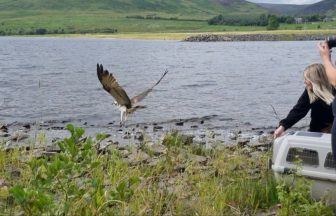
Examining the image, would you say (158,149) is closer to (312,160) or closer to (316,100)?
(316,100)

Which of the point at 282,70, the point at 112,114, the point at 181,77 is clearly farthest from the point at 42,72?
the point at 112,114

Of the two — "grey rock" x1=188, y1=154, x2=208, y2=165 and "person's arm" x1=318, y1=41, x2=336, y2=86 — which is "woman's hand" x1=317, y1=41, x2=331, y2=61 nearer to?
"person's arm" x1=318, y1=41, x2=336, y2=86

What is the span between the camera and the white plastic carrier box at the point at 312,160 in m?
6.68

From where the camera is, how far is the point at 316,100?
8.10 metres

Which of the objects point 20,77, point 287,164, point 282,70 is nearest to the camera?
point 287,164

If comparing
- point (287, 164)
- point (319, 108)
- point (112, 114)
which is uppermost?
point (319, 108)

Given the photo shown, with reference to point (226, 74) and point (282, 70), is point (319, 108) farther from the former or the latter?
point (282, 70)

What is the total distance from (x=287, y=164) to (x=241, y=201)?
883 mm

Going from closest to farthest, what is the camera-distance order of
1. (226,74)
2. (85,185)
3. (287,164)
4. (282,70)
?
(85,185)
(287,164)
(226,74)
(282,70)

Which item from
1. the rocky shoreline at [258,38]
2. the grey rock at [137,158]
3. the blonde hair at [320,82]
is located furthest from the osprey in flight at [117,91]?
the rocky shoreline at [258,38]

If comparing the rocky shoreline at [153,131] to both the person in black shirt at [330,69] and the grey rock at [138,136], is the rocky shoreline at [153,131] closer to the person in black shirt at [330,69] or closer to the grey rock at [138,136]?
the grey rock at [138,136]

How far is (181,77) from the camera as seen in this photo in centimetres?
4056

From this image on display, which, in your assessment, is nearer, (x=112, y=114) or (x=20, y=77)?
(x=112, y=114)

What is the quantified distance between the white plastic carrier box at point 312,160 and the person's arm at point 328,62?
0.87 metres
